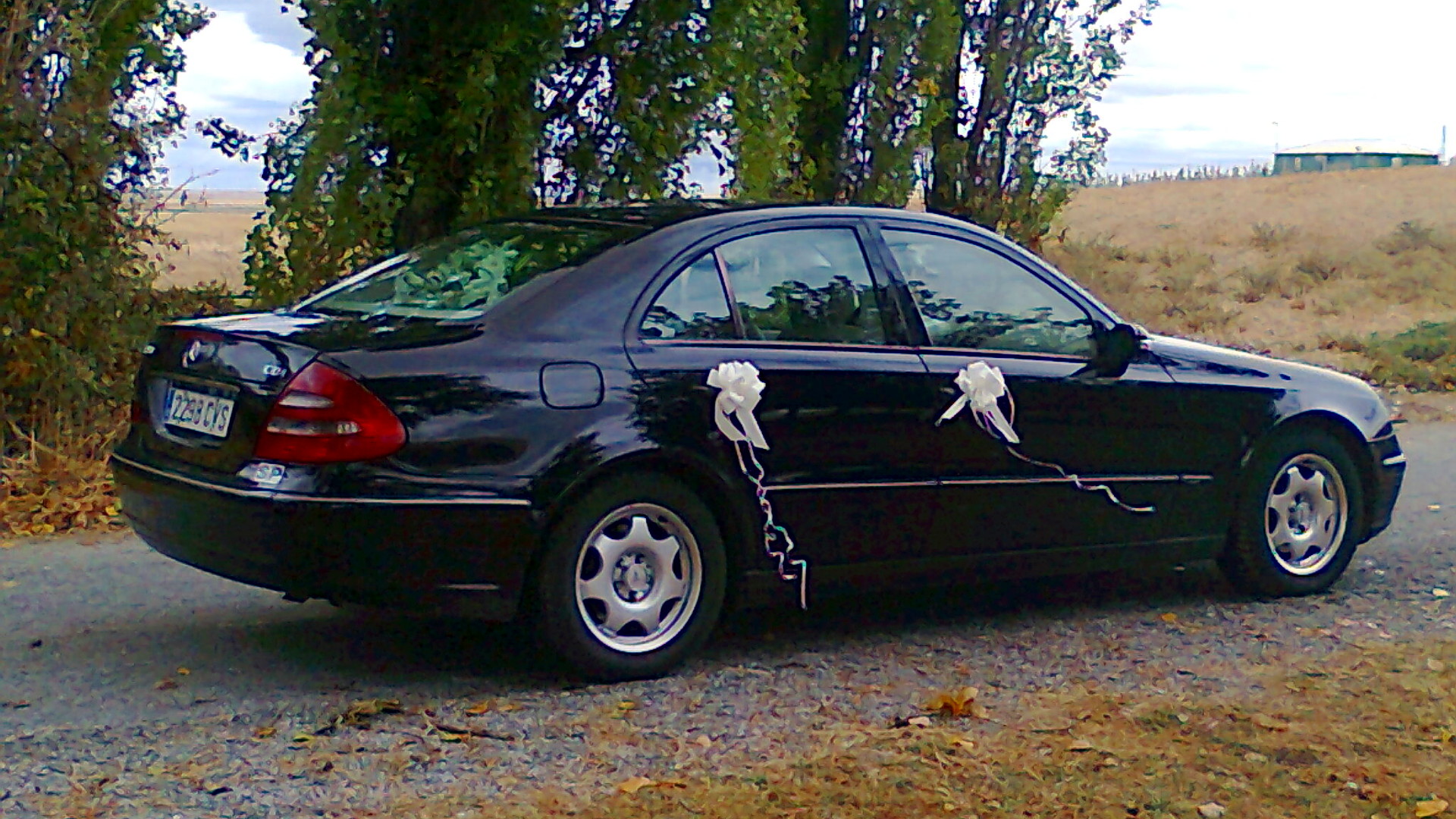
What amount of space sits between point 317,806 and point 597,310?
1.91 m

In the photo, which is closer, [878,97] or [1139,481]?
[1139,481]

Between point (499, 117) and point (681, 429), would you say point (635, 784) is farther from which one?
point (499, 117)

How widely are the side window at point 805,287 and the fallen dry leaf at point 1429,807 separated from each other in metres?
2.46

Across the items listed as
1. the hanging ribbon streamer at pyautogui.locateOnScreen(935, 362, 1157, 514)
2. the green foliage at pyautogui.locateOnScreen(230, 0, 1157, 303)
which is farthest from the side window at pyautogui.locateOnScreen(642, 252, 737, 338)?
the green foliage at pyautogui.locateOnScreen(230, 0, 1157, 303)

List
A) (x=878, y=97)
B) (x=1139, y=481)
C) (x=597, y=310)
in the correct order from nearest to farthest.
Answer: (x=597, y=310) → (x=1139, y=481) → (x=878, y=97)

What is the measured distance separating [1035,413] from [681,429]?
153 cm

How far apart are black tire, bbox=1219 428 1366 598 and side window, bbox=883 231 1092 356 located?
3.50ft

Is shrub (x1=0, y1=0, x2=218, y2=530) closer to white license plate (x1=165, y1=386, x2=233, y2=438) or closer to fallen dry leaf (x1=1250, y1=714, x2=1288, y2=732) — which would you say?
white license plate (x1=165, y1=386, x2=233, y2=438)

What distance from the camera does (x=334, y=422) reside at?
5324 millimetres

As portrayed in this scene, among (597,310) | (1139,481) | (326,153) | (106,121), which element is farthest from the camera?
(326,153)

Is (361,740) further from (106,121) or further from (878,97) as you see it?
(878,97)

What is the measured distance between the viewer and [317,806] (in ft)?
14.8

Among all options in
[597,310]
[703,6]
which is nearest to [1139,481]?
[597,310]

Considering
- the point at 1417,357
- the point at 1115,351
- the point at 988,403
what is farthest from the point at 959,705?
the point at 1417,357
